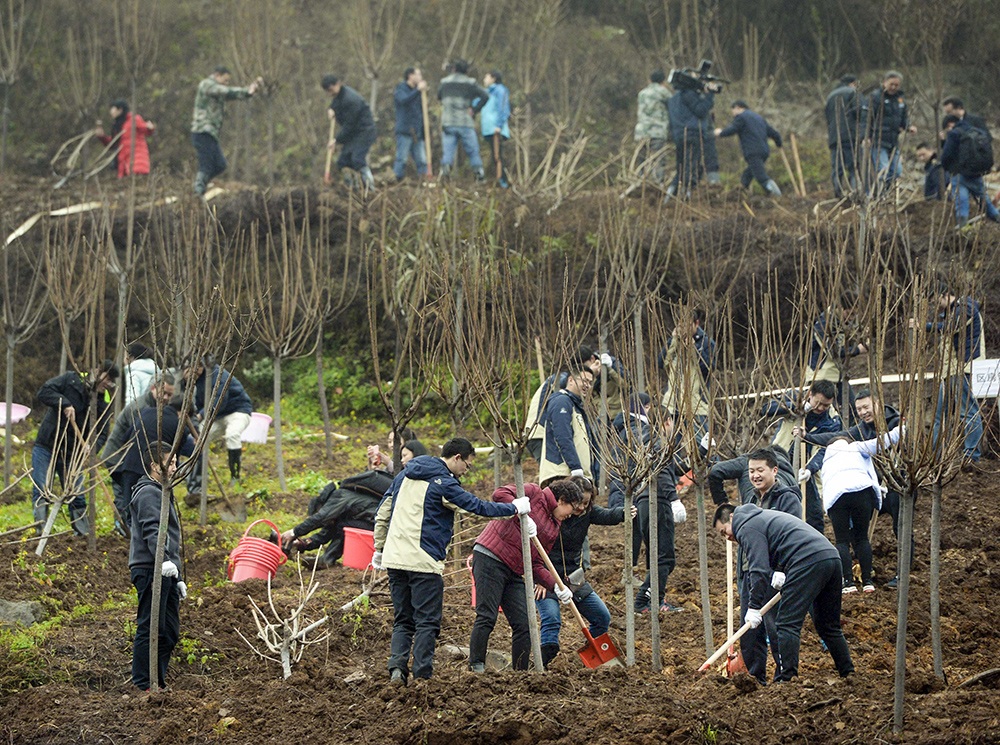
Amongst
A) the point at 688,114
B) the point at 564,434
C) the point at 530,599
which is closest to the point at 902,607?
the point at 530,599

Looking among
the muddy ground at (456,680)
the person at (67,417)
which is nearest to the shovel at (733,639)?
the muddy ground at (456,680)

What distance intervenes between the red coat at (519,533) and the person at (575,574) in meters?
0.15

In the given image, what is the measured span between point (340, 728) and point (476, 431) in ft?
28.0

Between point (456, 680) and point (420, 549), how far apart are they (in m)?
0.86

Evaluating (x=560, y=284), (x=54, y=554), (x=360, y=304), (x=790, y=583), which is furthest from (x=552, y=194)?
(x=790, y=583)

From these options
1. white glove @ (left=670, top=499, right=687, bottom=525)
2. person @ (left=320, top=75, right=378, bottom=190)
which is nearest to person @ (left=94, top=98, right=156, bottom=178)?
person @ (left=320, top=75, right=378, bottom=190)

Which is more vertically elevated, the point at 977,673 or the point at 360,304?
the point at 360,304

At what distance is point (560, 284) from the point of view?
15.6 m

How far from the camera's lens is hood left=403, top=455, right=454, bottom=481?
7703 mm

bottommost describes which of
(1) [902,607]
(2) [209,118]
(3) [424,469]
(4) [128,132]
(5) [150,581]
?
(5) [150,581]

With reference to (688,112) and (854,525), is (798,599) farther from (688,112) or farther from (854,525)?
(688,112)

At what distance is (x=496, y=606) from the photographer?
7.84 meters

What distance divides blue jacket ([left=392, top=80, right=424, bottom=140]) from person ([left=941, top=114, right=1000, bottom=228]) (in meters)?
7.69

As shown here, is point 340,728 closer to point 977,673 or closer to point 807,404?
point 977,673
